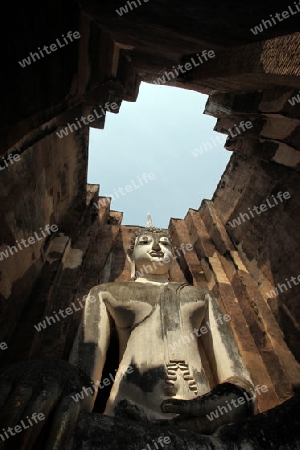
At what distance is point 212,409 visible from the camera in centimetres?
213

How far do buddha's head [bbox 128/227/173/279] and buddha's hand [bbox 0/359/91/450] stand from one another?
283cm

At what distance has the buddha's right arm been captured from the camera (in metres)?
2.87

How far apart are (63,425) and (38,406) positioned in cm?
17

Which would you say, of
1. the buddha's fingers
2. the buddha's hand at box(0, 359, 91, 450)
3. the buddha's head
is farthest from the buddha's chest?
the buddha's fingers

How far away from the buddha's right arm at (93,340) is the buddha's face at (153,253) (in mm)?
1011

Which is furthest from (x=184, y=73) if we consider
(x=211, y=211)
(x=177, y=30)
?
(x=211, y=211)

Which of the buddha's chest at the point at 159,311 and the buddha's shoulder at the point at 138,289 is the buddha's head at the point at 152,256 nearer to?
the buddha's shoulder at the point at 138,289

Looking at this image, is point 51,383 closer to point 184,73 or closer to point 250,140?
point 184,73

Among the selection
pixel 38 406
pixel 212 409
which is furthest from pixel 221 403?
pixel 38 406

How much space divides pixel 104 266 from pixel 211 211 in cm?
356

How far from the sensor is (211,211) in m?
8.15

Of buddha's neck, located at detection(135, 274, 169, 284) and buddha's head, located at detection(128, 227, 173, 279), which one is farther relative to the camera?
buddha's head, located at detection(128, 227, 173, 279)

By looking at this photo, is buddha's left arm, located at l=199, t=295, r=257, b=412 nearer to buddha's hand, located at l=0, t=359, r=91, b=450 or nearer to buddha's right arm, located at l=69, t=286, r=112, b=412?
buddha's right arm, located at l=69, t=286, r=112, b=412

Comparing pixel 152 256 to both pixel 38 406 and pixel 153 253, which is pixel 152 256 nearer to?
pixel 153 253
